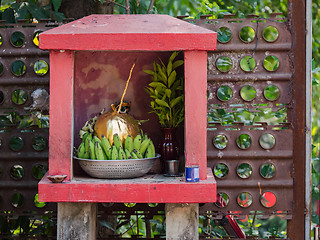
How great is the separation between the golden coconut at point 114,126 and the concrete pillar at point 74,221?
48 centimetres

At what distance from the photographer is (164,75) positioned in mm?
3498

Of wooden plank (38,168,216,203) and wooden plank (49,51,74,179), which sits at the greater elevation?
wooden plank (49,51,74,179)

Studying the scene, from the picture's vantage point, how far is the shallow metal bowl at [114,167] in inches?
121

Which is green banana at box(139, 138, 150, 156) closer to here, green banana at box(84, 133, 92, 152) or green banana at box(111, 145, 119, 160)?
green banana at box(111, 145, 119, 160)

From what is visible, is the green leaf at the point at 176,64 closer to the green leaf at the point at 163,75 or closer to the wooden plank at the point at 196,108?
the green leaf at the point at 163,75

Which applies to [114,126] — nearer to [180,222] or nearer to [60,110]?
[60,110]

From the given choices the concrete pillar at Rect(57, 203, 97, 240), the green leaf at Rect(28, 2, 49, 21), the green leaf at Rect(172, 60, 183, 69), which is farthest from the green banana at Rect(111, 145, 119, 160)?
the green leaf at Rect(28, 2, 49, 21)

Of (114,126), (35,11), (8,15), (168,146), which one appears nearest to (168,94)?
(168,146)

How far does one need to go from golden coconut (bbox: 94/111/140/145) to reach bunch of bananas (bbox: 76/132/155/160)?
2.2 inches

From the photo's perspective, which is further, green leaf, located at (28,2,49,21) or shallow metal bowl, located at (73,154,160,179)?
green leaf, located at (28,2,49,21)

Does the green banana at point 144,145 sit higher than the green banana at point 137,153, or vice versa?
the green banana at point 144,145

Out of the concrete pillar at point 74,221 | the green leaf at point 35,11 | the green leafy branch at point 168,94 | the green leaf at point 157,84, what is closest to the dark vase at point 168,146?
the green leafy branch at point 168,94

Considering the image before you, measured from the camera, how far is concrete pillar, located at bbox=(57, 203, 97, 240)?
306 centimetres

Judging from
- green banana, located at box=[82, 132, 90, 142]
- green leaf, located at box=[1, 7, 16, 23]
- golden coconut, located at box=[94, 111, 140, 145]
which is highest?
green leaf, located at box=[1, 7, 16, 23]
